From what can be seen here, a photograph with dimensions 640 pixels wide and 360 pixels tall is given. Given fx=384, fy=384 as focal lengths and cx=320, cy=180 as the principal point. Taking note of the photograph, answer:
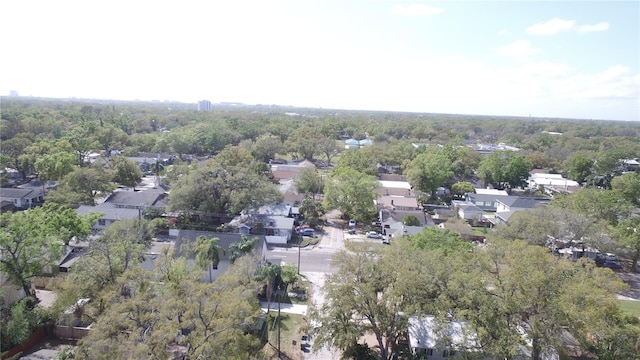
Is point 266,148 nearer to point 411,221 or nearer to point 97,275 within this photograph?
point 411,221

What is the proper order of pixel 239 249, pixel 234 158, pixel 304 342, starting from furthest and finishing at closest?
pixel 234 158, pixel 239 249, pixel 304 342

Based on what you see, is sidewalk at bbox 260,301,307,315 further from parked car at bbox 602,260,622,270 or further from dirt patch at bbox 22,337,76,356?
parked car at bbox 602,260,622,270

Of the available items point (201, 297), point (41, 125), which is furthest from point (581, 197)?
point (41, 125)

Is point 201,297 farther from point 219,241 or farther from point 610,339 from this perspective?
point 610,339

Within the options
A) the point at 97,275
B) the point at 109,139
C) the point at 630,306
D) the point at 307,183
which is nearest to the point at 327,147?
the point at 307,183

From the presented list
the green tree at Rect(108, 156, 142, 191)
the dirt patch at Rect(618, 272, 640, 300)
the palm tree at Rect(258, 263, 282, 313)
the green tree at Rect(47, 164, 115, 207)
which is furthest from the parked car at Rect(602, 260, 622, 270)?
the green tree at Rect(108, 156, 142, 191)

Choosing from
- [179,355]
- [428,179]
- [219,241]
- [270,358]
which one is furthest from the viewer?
[428,179]
